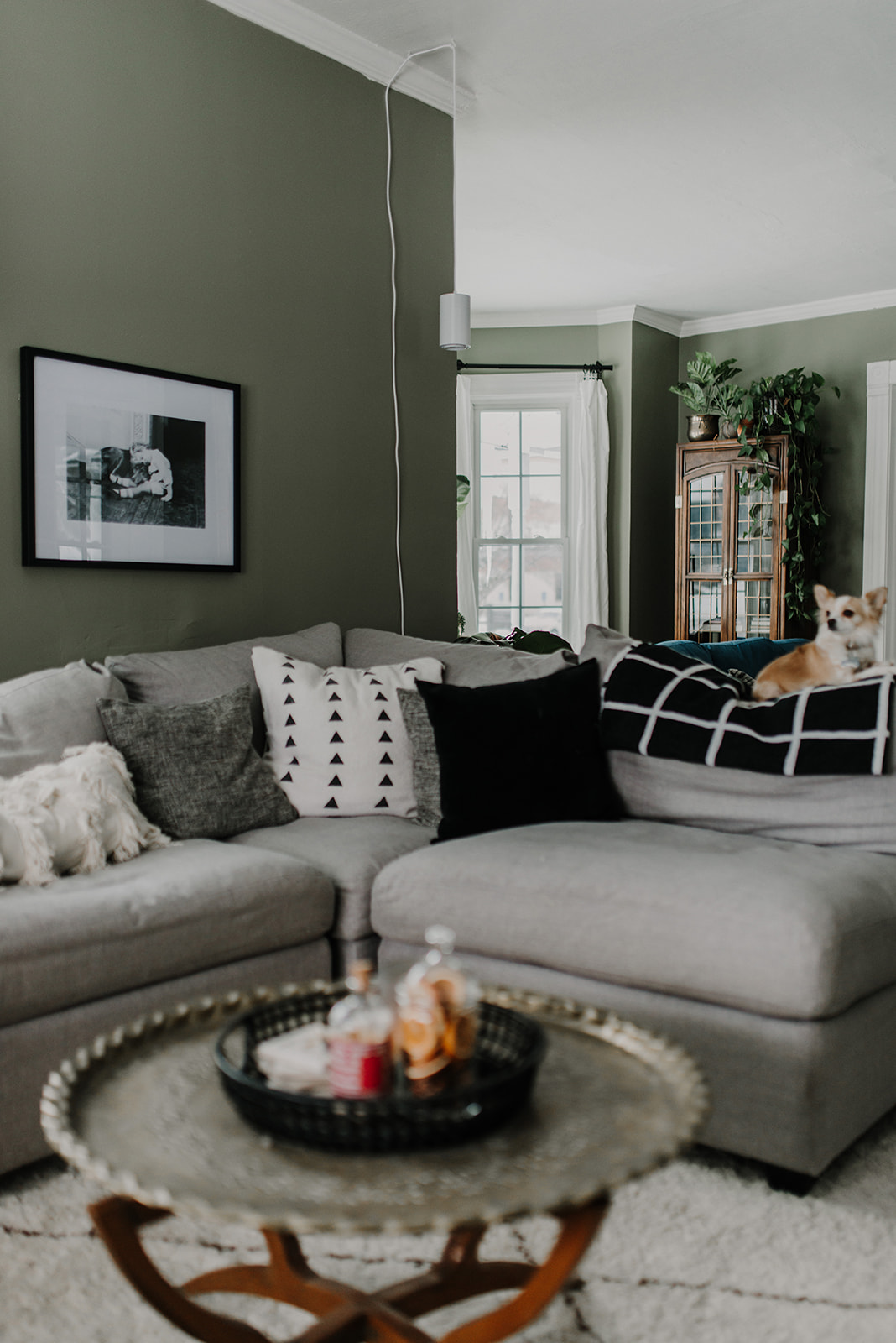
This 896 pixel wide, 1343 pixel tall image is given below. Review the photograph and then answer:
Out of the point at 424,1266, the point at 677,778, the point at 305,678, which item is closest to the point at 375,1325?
the point at 424,1266

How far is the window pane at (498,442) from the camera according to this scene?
22.7 feet

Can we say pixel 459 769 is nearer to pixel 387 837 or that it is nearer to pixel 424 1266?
pixel 387 837

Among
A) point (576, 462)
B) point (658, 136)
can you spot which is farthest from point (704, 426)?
point (658, 136)

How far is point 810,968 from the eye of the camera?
5.93ft

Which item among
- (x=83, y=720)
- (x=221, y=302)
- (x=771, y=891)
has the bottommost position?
(x=771, y=891)

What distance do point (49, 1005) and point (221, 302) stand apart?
216cm

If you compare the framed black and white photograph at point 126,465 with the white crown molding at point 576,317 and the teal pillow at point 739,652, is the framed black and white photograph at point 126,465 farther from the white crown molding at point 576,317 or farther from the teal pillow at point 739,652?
the white crown molding at point 576,317

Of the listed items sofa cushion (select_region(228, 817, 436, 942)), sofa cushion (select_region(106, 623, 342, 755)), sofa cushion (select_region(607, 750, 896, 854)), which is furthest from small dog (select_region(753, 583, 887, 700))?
sofa cushion (select_region(106, 623, 342, 755))

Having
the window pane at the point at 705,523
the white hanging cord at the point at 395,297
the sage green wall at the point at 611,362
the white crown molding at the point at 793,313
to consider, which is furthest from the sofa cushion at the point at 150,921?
the white crown molding at the point at 793,313

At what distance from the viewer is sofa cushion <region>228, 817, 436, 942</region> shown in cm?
240

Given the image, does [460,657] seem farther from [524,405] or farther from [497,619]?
[524,405]

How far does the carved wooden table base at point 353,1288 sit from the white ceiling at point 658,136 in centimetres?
326

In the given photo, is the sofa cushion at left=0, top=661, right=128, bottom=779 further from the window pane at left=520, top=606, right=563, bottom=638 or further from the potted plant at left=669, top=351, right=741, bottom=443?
the potted plant at left=669, top=351, right=741, bottom=443

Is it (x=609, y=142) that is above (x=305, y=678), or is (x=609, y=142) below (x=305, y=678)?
above
